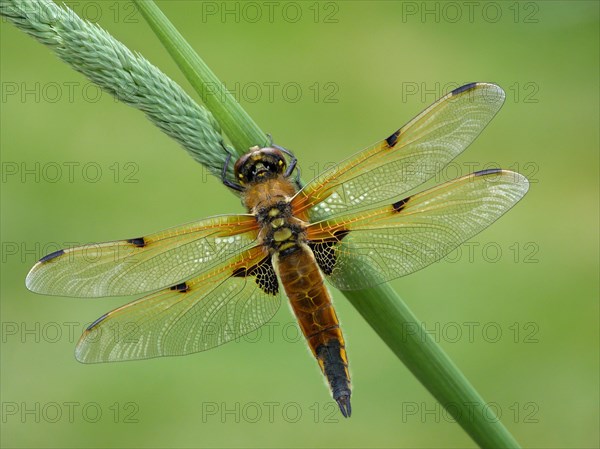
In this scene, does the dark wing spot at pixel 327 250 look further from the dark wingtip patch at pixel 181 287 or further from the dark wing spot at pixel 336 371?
the dark wingtip patch at pixel 181 287

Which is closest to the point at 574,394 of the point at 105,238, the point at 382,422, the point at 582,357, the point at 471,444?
the point at 582,357

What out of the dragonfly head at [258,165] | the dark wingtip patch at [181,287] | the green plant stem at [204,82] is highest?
the green plant stem at [204,82]

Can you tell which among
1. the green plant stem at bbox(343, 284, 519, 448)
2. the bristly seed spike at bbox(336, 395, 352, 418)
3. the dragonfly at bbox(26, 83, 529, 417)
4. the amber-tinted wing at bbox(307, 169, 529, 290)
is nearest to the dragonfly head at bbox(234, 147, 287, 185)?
the dragonfly at bbox(26, 83, 529, 417)

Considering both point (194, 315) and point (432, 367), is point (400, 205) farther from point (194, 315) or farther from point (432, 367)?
point (194, 315)

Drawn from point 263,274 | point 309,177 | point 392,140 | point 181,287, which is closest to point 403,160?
point 392,140

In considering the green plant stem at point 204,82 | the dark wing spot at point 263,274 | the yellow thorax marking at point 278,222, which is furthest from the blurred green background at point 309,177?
the green plant stem at point 204,82

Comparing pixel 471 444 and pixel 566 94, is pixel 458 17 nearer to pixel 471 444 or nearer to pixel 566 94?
pixel 566 94

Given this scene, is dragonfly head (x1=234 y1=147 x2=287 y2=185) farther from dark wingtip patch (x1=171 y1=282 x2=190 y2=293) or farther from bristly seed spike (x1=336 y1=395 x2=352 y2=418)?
bristly seed spike (x1=336 y1=395 x2=352 y2=418)
